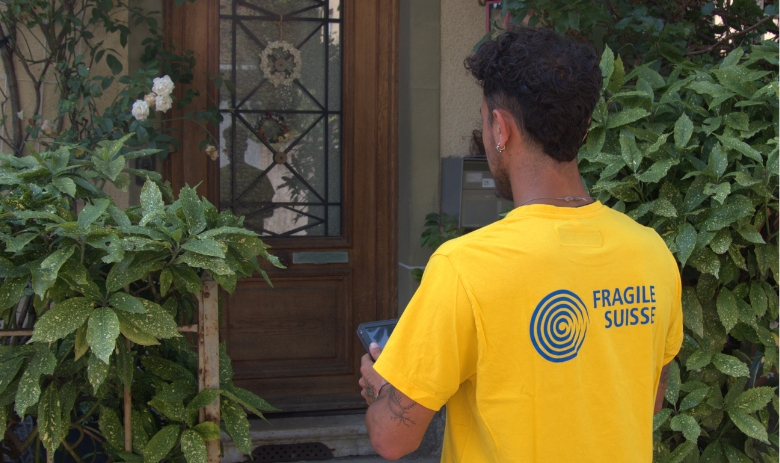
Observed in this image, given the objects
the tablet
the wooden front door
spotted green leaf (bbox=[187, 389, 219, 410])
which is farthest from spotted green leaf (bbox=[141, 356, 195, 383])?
the wooden front door

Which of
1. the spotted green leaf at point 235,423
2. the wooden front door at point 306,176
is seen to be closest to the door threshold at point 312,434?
the wooden front door at point 306,176

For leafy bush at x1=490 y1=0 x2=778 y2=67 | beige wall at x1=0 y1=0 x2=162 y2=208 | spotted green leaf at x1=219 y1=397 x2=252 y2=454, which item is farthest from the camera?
beige wall at x1=0 y1=0 x2=162 y2=208

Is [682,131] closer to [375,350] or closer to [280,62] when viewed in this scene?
[375,350]

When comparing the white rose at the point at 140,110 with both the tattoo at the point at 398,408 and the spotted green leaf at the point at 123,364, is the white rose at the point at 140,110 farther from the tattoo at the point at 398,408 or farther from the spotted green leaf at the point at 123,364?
the tattoo at the point at 398,408

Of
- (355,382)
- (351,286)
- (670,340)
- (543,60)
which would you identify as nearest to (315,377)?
(355,382)

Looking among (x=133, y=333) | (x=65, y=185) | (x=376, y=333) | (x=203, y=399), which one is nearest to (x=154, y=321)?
(x=133, y=333)

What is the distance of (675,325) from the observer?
160 cm

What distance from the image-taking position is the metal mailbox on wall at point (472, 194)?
13.3ft

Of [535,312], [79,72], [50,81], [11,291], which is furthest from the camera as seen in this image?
[50,81]

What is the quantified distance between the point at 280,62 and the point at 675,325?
9.87ft

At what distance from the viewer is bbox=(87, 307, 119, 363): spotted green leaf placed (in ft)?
5.68

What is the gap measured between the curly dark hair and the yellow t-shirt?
14 centimetres

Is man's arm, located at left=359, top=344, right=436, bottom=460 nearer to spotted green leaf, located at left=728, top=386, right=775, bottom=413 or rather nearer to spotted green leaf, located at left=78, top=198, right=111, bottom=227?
spotted green leaf, located at left=78, top=198, right=111, bottom=227

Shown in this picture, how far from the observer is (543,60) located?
135 cm
